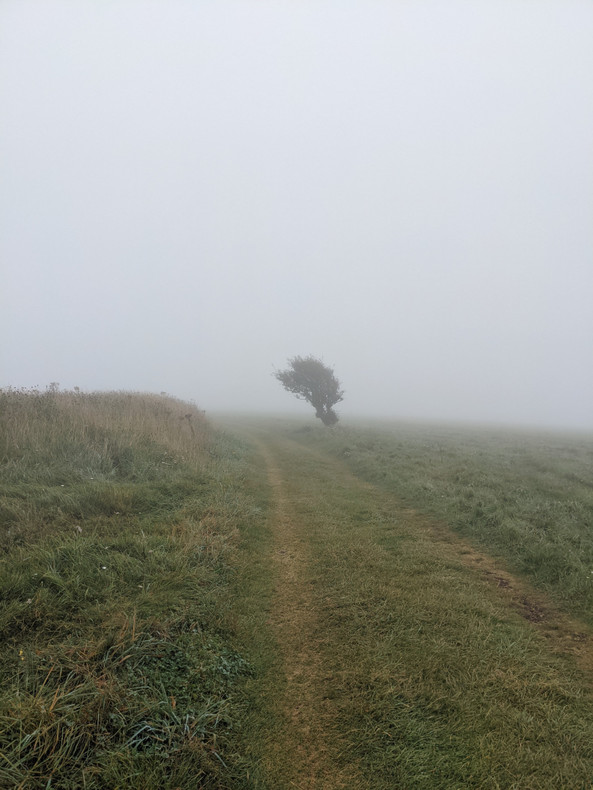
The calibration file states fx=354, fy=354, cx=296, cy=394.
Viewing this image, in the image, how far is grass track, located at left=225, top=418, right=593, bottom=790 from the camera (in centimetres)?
301

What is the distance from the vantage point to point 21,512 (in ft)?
19.9

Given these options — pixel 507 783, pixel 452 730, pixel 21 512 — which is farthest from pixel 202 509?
pixel 507 783

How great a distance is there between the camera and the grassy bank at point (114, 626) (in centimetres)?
279

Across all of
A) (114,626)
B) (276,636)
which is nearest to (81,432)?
(114,626)

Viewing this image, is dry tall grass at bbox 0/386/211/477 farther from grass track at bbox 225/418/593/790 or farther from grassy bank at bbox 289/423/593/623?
grassy bank at bbox 289/423/593/623

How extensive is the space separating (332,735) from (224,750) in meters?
0.98

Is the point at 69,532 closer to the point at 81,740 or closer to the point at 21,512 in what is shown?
the point at 21,512

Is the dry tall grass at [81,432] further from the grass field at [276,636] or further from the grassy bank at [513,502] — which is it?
the grassy bank at [513,502]

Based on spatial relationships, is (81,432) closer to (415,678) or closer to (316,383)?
(415,678)

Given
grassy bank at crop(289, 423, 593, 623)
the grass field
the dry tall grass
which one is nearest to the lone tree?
grassy bank at crop(289, 423, 593, 623)

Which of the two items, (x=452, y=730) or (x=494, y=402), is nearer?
(x=452, y=730)

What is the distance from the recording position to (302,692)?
3.71 m

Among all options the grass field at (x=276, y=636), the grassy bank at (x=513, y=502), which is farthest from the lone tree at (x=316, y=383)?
the grass field at (x=276, y=636)

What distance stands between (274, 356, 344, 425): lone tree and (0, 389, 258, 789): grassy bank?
2402 centimetres
